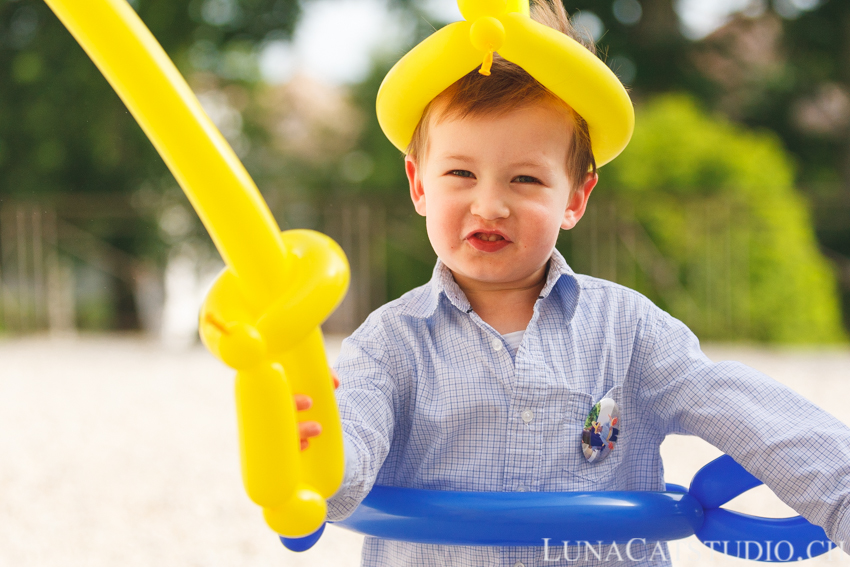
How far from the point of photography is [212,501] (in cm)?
Answer: 375

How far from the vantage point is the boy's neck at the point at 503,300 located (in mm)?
1422

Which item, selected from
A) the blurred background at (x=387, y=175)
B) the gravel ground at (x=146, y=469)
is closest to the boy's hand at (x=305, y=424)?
the gravel ground at (x=146, y=469)

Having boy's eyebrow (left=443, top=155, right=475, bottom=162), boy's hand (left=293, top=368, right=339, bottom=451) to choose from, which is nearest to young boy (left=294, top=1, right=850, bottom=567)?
boy's eyebrow (left=443, top=155, right=475, bottom=162)

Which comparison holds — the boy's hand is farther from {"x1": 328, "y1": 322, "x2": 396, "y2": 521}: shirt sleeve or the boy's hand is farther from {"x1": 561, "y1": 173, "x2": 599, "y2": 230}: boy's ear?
{"x1": 561, "y1": 173, "x2": 599, "y2": 230}: boy's ear

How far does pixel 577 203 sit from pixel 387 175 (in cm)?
889

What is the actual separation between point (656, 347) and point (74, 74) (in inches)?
373

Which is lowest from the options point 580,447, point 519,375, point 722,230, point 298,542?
point 298,542

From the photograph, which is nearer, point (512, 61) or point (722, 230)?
point (512, 61)

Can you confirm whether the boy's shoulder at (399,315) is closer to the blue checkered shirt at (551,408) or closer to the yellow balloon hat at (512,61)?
the blue checkered shirt at (551,408)

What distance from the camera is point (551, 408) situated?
131 centimetres

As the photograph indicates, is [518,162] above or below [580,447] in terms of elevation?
above

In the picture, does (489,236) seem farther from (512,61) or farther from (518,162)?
(512,61)

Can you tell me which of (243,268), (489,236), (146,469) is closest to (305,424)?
(243,268)

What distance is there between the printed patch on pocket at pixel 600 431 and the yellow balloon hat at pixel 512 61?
44 centimetres
